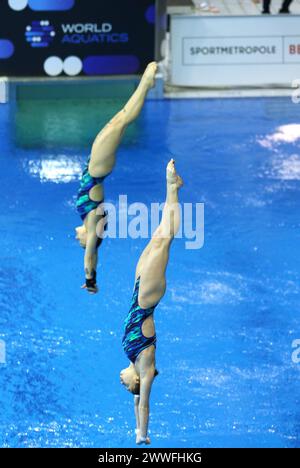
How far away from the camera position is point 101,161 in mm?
7605

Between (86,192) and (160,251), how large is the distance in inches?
57.2

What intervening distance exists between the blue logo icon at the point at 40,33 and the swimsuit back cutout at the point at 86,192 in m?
10.6

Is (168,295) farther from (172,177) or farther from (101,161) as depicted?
(172,177)

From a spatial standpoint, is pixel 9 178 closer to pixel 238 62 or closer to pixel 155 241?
pixel 238 62

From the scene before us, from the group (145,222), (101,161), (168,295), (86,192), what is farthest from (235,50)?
(101,161)

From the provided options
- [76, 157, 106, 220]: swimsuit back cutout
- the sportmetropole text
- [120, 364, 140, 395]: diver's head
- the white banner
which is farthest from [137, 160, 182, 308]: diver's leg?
the white banner

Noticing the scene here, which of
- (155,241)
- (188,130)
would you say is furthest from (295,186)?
(155,241)

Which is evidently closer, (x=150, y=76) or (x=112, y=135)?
(x=112, y=135)

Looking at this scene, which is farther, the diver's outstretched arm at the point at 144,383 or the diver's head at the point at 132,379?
the diver's head at the point at 132,379

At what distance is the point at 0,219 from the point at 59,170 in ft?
6.63

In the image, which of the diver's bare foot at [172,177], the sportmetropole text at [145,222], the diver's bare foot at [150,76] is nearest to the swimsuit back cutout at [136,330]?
the diver's bare foot at [172,177]

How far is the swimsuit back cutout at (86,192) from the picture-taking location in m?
7.75

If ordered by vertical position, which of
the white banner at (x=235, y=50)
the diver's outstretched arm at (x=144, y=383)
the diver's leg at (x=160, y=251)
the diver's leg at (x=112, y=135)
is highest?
the white banner at (x=235, y=50)

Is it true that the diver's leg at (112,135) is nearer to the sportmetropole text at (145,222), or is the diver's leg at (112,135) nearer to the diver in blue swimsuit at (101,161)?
the diver in blue swimsuit at (101,161)
